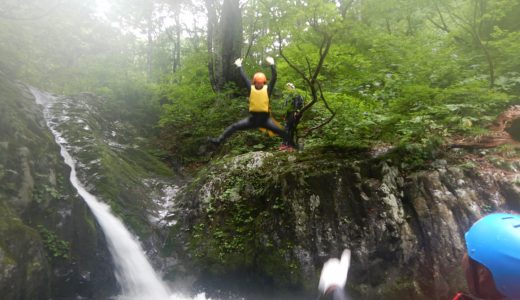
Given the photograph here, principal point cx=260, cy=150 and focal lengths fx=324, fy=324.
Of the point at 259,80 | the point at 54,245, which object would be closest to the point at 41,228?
the point at 54,245

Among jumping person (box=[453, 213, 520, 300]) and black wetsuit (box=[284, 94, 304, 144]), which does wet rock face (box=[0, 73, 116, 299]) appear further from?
jumping person (box=[453, 213, 520, 300])

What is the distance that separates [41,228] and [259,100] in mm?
4415

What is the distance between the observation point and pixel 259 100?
585cm

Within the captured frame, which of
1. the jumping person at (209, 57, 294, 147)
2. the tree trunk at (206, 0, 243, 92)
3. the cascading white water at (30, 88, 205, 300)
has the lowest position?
the cascading white water at (30, 88, 205, 300)

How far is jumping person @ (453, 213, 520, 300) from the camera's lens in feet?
4.12

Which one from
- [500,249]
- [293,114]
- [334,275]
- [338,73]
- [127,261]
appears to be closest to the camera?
[500,249]

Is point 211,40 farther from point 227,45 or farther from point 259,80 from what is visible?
point 259,80

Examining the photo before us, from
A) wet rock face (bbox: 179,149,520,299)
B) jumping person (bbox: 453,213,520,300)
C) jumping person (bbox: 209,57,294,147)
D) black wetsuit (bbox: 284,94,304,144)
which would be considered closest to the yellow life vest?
jumping person (bbox: 209,57,294,147)

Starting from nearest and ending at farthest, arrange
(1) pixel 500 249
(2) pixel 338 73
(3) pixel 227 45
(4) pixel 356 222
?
(1) pixel 500 249 < (4) pixel 356 222 < (2) pixel 338 73 < (3) pixel 227 45

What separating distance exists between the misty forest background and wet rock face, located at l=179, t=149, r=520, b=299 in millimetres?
876

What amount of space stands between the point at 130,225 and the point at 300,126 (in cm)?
477

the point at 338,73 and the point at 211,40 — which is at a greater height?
the point at 211,40

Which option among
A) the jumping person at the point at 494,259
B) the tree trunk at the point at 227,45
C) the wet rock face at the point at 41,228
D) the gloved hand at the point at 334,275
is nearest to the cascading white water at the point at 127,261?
the wet rock face at the point at 41,228

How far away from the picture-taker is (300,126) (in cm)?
856
